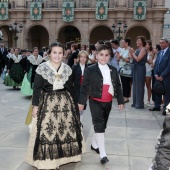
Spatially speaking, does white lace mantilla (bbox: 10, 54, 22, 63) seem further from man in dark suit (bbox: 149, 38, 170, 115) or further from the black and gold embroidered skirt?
the black and gold embroidered skirt

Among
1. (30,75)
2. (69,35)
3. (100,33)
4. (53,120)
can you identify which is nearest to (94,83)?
(53,120)

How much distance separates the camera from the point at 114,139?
202 inches

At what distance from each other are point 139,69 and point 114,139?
3121 millimetres

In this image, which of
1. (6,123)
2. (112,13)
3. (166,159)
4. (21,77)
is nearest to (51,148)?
(166,159)

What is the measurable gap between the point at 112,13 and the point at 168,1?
7.35 meters

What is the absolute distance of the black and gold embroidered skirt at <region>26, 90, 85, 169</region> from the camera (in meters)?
3.58

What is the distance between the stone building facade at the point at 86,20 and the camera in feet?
91.9

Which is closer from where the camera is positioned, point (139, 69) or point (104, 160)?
point (104, 160)

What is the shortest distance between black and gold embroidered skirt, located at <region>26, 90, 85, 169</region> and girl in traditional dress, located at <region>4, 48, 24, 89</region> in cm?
811

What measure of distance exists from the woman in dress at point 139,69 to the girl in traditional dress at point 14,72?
559 centimetres

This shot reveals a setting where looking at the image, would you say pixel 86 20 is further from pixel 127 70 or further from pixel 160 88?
pixel 160 88

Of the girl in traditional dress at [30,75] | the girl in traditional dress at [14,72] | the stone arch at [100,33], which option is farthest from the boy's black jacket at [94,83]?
the stone arch at [100,33]

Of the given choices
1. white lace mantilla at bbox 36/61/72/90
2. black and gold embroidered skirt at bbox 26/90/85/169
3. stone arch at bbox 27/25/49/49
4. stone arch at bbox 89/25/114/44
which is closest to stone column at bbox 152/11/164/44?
stone arch at bbox 89/25/114/44

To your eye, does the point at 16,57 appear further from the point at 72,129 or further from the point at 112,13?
the point at 112,13
